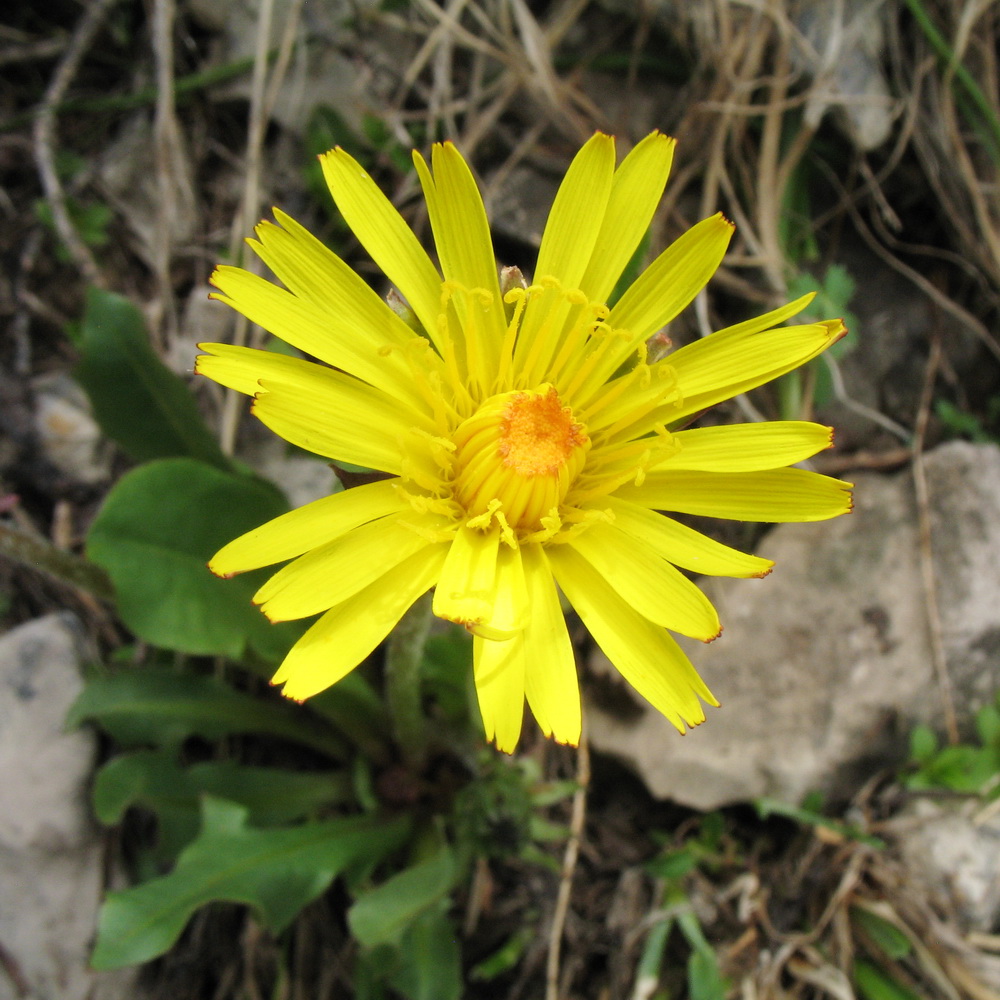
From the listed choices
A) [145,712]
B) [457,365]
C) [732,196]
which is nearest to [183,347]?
[145,712]

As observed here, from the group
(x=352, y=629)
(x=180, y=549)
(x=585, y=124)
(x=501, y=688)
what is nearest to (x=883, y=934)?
(x=501, y=688)

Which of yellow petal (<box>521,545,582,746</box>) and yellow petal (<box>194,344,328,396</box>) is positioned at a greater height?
yellow petal (<box>194,344,328,396</box>)

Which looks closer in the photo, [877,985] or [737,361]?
[737,361]

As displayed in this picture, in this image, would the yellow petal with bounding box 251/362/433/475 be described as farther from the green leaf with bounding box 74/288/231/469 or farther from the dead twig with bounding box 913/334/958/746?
the dead twig with bounding box 913/334/958/746

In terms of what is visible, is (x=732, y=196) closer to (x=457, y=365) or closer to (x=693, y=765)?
(x=457, y=365)

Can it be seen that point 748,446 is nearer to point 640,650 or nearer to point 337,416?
point 640,650

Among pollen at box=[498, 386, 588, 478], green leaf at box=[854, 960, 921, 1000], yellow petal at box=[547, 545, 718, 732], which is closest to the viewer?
yellow petal at box=[547, 545, 718, 732]

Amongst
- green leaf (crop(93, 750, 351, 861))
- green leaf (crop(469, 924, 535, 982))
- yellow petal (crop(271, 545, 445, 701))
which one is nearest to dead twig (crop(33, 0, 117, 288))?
green leaf (crop(93, 750, 351, 861))
